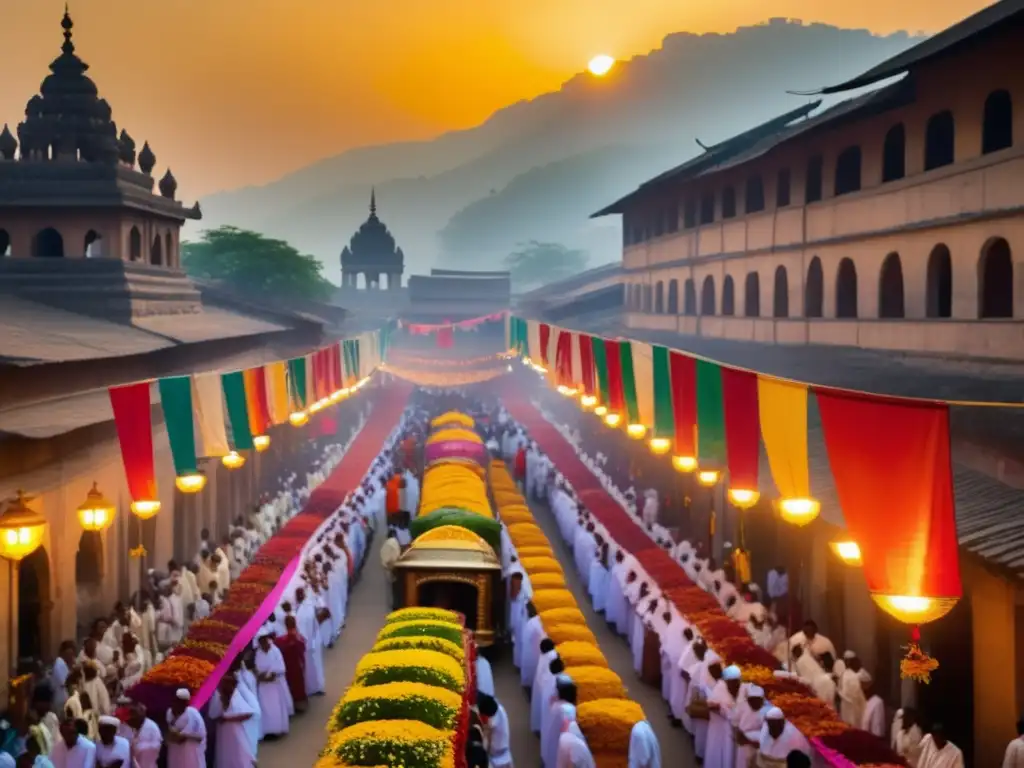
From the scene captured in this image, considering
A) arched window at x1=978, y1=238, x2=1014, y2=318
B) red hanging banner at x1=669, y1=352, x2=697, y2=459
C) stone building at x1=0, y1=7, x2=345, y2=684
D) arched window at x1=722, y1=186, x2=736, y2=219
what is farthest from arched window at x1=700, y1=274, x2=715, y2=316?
red hanging banner at x1=669, y1=352, x2=697, y2=459

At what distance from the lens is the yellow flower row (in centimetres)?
1355

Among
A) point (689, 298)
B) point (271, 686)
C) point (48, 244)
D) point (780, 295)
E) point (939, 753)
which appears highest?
point (48, 244)

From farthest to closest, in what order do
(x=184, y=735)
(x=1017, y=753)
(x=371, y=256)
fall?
(x=371, y=256) < (x=184, y=735) < (x=1017, y=753)

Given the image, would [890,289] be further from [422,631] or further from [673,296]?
[673,296]

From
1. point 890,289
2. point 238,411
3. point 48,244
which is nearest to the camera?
point 238,411

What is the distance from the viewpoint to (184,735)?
13.9 m

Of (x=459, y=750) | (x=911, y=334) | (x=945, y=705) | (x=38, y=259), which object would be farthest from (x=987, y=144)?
(x=38, y=259)

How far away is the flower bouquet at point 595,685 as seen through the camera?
1457 cm

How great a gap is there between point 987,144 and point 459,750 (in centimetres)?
1285

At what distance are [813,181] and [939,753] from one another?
18.3 meters

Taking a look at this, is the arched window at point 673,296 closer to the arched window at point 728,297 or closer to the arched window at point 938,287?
the arched window at point 728,297

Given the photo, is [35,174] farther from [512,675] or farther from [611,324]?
[611,324]

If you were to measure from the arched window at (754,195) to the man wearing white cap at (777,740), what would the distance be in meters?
21.1

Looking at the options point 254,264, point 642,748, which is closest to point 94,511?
point 642,748
